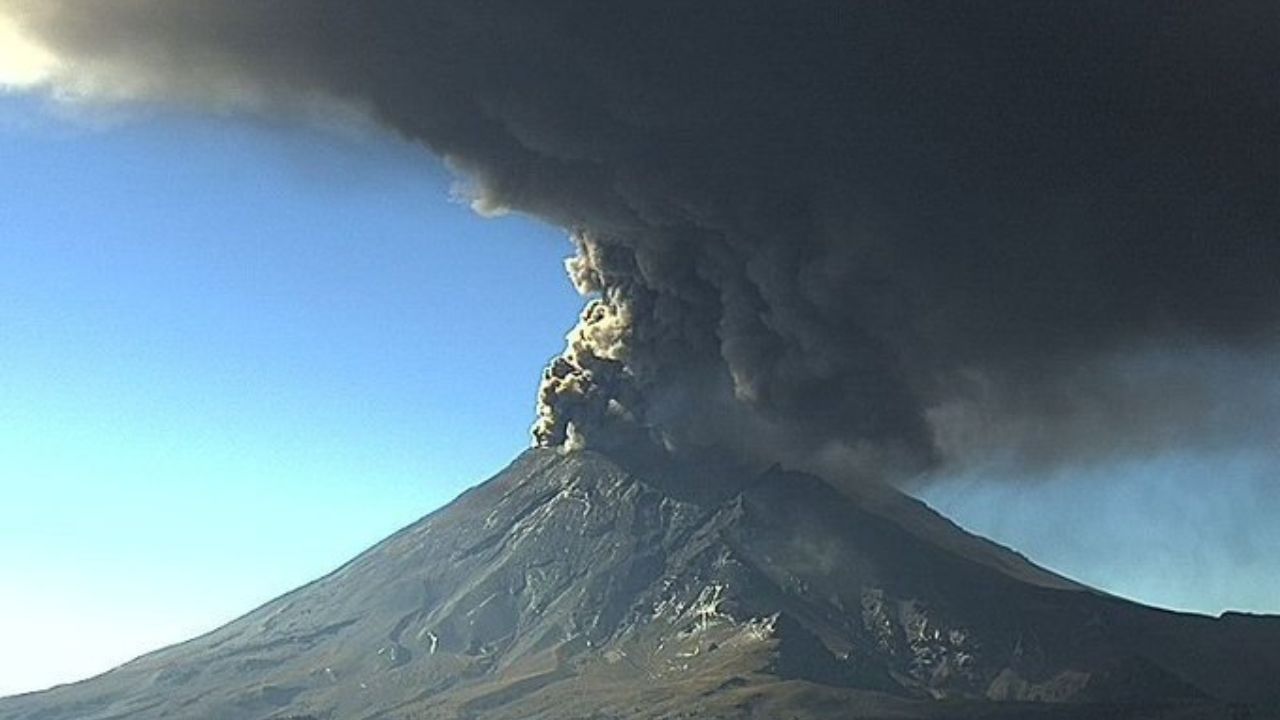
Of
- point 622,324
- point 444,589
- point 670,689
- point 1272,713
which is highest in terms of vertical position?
point 622,324

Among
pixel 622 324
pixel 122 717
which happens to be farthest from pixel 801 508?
pixel 122 717

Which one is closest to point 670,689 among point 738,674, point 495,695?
point 738,674

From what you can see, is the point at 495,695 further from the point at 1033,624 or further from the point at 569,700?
the point at 1033,624

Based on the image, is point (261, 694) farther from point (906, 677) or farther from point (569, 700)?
point (906, 677)

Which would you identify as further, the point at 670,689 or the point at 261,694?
the point at 261,694

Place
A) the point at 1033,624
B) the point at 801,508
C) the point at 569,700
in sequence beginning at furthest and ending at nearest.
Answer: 1. the point at 801,508
2. the point at 1033,624
3. the point at 569,700

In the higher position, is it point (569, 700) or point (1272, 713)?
point (569, 700)

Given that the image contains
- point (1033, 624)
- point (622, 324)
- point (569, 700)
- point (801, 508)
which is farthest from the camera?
point (801, 508)
